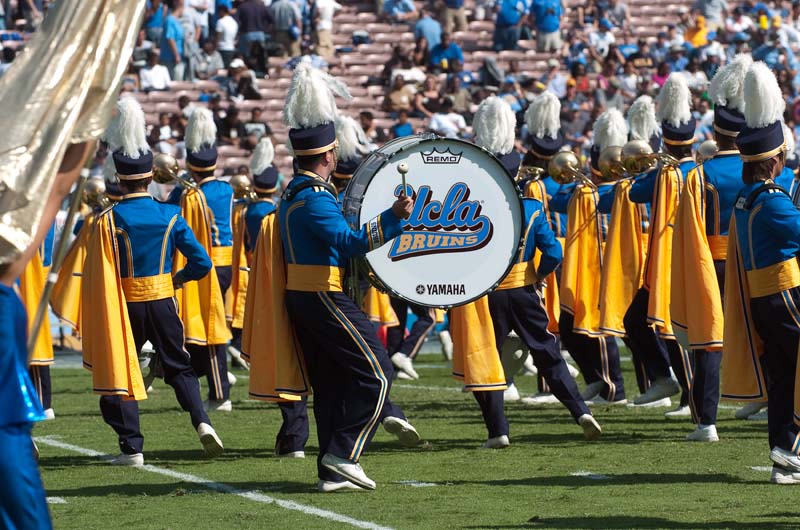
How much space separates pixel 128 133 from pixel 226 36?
56.8 ft

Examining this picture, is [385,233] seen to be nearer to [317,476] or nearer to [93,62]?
[317,476]

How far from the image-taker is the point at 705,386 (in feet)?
31.3

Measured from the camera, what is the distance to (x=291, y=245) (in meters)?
7.94

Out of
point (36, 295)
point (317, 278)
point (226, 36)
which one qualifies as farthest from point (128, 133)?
point (226, 36)

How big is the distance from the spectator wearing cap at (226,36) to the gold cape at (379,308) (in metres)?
12.9

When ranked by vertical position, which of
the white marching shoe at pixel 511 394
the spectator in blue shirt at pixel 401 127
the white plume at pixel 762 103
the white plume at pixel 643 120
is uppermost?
the white plume at pixel 762 103

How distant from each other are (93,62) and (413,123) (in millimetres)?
20964

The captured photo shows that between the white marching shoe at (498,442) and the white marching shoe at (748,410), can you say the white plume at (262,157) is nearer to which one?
the white marching shoe at (748,410)

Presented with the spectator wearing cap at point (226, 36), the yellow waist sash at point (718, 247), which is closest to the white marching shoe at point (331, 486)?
the yellow waist sash at point (718, 247)

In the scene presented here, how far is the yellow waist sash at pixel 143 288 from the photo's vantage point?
9352 millimetres

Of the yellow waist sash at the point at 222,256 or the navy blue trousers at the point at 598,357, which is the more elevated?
the yellow waist sash at the point at 222,256

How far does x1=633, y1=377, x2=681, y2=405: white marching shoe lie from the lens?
11.4m

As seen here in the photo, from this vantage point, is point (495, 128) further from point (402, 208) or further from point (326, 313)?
point (402, 208)

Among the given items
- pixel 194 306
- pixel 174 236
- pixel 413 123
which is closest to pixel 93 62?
pixel 174 236
